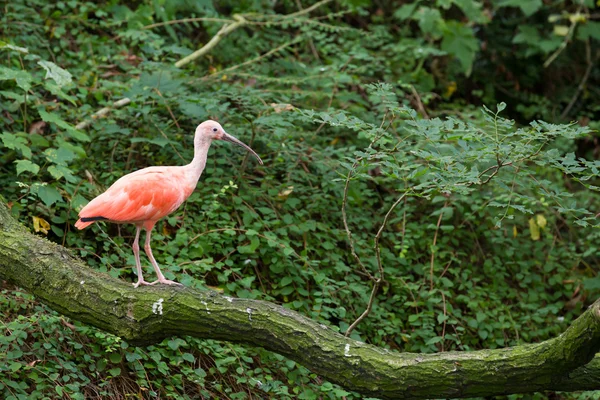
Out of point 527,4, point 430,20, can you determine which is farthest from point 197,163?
point 527,4

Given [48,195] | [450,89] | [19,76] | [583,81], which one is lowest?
[583,81]

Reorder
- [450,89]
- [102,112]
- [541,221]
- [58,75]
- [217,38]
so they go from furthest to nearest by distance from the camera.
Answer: [450,89] → [217,38] → [541,221] → [102,112] → [58,75]

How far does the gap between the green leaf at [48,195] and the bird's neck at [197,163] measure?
4.68 ft

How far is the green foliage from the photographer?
18.4ft

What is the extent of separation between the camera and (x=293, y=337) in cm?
437

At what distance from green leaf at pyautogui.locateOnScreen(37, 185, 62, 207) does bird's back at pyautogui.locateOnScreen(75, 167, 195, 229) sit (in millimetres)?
1238

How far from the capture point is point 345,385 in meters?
4.38

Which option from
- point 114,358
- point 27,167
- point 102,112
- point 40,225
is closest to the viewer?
point 114,358

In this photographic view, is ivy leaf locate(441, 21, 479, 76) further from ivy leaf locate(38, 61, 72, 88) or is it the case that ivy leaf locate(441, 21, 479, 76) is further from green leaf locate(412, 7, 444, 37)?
ivy leaf locate(38, 61, 72, 88)

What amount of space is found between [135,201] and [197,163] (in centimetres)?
53

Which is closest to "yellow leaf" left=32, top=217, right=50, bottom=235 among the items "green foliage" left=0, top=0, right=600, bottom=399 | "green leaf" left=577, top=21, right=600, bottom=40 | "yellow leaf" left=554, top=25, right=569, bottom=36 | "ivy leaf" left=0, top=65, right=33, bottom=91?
"green foliage" left=0, top=0, right=600, bottom=399

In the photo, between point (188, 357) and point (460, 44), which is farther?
point (460, 44)

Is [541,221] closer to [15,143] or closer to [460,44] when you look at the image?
[460,44]

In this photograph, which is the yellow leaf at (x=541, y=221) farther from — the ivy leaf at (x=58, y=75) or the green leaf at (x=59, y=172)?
the ivy leaf at (x=58, y=75)
